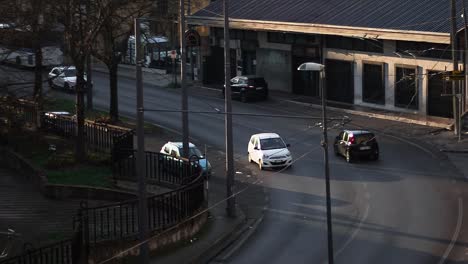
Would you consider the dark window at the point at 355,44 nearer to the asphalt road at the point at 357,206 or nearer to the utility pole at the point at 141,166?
the asphalt road at the point at 357,206

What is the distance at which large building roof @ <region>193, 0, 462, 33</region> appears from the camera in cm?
4788

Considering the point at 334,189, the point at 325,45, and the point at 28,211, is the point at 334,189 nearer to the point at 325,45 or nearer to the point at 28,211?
the point at 28,211

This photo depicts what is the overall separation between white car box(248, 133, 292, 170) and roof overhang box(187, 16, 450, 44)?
1152 centimetres

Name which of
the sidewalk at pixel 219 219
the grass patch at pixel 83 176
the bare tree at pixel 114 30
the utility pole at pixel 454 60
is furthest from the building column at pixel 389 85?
the grass patch at pixel 83 176

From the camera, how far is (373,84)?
5262 centimetres

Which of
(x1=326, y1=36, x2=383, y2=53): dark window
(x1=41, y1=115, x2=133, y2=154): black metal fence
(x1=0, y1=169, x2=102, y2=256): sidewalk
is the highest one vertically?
(x1=326, y1=36, x2=383, y2=53): dark window

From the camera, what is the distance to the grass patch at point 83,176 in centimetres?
3034

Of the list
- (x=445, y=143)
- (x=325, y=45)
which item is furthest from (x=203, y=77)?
(x=445, y=143)

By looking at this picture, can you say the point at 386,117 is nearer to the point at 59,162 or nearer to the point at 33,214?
the point at 59,162

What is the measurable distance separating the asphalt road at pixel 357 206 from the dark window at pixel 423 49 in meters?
4.56

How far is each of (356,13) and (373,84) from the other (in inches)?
174

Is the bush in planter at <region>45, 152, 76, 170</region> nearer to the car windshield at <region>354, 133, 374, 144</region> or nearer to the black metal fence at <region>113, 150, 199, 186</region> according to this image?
the black metal fence at <region>113, 150, 199, 186</region>

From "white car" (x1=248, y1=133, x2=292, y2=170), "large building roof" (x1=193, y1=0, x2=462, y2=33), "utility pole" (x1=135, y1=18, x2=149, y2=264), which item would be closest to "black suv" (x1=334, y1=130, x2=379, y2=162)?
"white car" (x1=248, y1=133, x2=292, y2=170)

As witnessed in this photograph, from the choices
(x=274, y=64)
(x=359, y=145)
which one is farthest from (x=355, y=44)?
(x=359, y=145)
